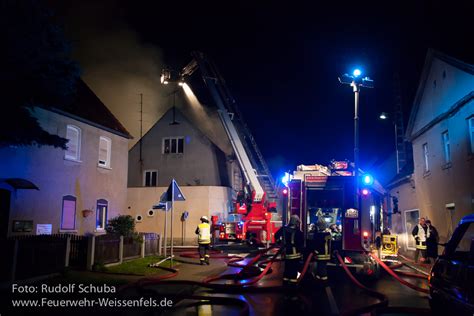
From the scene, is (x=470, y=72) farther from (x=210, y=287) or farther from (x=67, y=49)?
(x=67, y=49)

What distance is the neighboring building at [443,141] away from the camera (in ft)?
44.7

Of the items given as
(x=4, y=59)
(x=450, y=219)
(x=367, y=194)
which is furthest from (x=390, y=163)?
(x=4, y=59)

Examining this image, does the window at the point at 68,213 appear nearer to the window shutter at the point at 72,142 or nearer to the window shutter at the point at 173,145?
the window shutter at the point at 72,142

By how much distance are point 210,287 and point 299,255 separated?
203 cm

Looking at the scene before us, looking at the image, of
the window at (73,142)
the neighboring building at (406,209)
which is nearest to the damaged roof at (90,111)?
the window at (73,142)

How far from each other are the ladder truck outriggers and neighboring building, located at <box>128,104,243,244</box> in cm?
185

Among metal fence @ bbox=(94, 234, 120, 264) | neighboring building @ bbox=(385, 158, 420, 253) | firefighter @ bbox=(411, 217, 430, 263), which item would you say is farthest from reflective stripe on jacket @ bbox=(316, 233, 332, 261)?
neighboring building @ bbox=(385, 158, 420, 253)

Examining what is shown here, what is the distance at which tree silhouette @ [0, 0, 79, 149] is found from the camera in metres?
9.11

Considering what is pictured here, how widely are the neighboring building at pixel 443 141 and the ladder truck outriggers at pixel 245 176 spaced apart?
23.7 feet

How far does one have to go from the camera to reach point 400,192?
22.9m

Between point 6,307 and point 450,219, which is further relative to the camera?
point 450,219

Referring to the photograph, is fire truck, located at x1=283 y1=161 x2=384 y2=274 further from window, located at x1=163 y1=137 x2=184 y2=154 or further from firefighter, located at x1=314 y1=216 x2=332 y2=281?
window, located at x1=163 y1=137 x2=184 y2=154

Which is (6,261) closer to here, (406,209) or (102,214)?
(102,214)

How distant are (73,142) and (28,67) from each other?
6860mm
